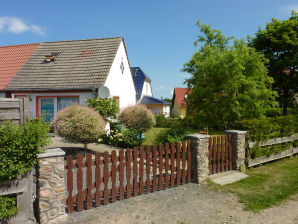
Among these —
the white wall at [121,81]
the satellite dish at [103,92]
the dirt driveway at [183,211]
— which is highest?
the white wall at [121,81]

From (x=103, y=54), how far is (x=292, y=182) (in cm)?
1305

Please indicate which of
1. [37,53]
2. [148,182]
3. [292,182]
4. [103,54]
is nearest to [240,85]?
[292,182]

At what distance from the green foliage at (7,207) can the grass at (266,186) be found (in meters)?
4.55

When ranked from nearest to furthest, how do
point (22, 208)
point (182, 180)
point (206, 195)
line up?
point (22, 208) → point (206, 195) → point (182, 180)

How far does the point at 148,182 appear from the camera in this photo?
5.85m

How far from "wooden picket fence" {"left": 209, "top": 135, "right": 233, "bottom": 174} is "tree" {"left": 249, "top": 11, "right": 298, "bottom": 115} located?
740 inches

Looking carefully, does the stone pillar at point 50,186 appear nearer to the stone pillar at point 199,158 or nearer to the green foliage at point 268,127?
the stone pillar at point 199,158

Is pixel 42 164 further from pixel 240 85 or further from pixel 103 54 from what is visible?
pixel 103 54

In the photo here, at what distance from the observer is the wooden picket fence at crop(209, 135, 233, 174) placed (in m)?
7.07

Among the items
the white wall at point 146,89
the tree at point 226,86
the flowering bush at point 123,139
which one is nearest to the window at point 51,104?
the flowering bush at point 123,139

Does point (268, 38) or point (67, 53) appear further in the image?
point (268, 38)

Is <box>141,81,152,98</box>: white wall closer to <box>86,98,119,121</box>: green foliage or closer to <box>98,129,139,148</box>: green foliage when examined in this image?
<box>86,98,119,121</box>: green foliage

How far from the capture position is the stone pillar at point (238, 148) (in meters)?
7.64

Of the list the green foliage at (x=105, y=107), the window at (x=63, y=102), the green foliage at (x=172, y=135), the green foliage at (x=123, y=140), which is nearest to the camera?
the green foliage at (x=172, y=135)
